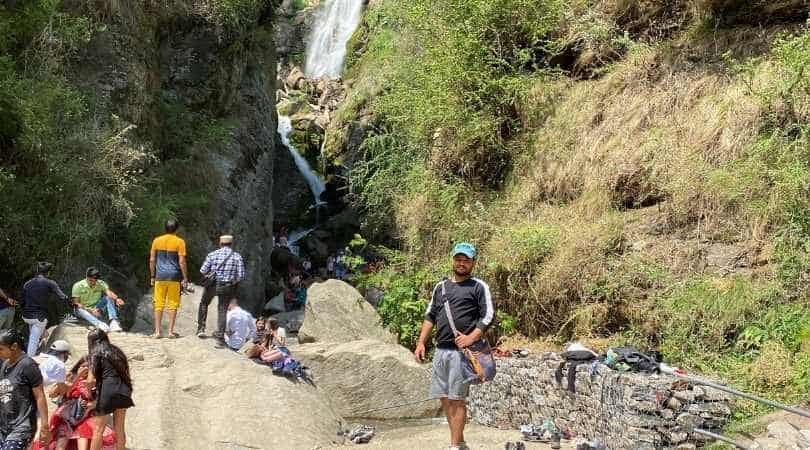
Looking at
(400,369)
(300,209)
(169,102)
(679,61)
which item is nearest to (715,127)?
(679,61)

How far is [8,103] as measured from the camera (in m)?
12.9

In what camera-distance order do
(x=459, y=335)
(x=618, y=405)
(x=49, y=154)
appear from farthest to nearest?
(x=49, y=154) < (x=618, y=405) < (x=459, y=335)

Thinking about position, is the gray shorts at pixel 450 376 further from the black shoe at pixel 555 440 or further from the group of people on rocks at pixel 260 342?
the group of people on rocks at pixel 260 342

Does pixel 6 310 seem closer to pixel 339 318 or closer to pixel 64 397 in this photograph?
pixel 64 397

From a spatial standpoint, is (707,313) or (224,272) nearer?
(707,313)

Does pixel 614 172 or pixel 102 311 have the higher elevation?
pixel 614 172

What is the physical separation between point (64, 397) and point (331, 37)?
106 feet

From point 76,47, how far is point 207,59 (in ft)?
21.1

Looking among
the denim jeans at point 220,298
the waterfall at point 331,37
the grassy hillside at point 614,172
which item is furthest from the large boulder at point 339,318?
the waterfall at point 331,37

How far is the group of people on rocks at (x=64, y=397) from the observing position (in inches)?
245

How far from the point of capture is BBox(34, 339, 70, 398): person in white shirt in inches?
289

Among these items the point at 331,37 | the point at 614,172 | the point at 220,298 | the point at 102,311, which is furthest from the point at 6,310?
the point at 331,37

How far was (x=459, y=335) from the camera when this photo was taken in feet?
21.4

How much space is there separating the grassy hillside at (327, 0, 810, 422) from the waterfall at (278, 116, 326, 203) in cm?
1139
